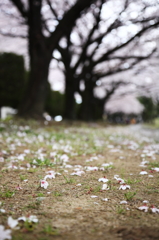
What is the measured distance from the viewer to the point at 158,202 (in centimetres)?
234

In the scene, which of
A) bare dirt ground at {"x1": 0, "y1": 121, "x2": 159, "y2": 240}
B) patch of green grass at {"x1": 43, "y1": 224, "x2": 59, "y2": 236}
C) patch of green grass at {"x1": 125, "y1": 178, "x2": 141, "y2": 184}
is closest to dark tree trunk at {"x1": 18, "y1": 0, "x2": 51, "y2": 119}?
bare dirt ground at {"x1": 0, "y1": 121, "x2": 159, "y2": 240}

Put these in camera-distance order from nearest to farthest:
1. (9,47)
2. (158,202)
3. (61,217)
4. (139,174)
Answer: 1. (61,217)
2. (158,202)
3. (139,174)
4. (9,47)

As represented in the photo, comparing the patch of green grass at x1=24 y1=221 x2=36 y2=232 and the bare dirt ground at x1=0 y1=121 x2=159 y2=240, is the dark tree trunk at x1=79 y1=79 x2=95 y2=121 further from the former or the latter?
the patch of green grass at x1=24 y1=221 x2=36 y2=232

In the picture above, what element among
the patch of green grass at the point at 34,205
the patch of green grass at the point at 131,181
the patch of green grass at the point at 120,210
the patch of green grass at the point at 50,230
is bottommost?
the patch of green grass at the point at 131,181

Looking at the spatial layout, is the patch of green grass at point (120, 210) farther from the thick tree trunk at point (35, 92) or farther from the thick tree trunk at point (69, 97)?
the thick tree trunk at point (69, 97)

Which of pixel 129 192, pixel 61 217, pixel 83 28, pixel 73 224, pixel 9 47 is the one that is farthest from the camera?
pixel 9 47

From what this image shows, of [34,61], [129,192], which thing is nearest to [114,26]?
[34,61]

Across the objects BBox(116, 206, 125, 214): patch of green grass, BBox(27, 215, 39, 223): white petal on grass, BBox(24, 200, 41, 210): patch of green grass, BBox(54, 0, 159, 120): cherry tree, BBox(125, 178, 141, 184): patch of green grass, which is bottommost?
BBox(125, 178, 141, 184): patch of green grass

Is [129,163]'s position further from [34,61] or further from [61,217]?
[34,61]

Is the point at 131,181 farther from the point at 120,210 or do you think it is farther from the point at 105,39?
the point at 105,39

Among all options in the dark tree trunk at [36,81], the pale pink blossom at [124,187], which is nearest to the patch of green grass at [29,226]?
the pale pink blossom at [124,187]

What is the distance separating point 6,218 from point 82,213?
623 mm

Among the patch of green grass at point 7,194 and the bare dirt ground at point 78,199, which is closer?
the bare dirt ground at point 78,199

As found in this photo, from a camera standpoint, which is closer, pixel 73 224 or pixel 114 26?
pixel 73 224
